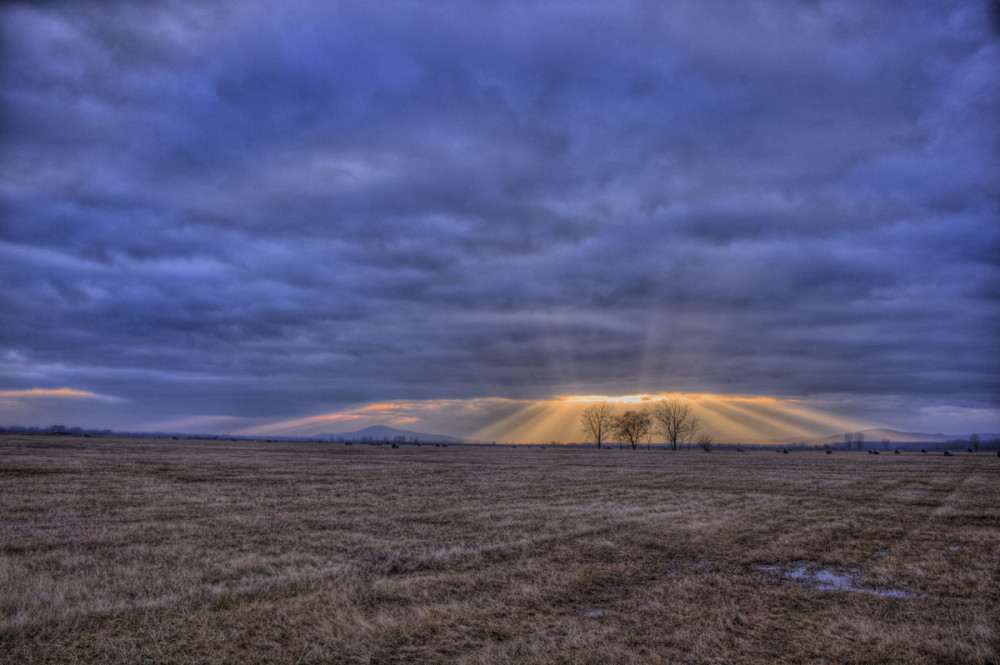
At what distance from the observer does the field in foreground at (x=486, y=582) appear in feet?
25.0

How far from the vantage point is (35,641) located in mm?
7512

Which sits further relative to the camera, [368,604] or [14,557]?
[14,557]

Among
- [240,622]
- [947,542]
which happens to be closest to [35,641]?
[240,622]

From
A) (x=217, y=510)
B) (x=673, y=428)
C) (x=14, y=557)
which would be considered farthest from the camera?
(x=673, y=428)

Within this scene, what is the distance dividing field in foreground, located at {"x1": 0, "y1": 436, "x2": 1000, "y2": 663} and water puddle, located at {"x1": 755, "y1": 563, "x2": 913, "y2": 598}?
0.26ft

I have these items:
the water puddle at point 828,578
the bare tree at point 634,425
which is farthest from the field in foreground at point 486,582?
the bare tree at point 634,425

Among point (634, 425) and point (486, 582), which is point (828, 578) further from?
point (634, 425)

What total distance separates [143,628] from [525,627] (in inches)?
231

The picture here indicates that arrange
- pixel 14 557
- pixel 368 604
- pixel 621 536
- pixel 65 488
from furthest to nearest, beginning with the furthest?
pixel 65 488
pixel 621 536
pixel 14 557
pixel 368 604

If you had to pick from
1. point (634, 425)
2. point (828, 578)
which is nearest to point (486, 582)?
point (828, 578)

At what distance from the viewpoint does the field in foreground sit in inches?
300

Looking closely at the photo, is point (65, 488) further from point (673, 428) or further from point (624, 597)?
point (673, 428)

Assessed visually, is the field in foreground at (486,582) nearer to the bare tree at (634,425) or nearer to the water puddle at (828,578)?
the water puddle at (828,578)

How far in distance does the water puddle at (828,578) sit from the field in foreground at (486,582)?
0.08m
